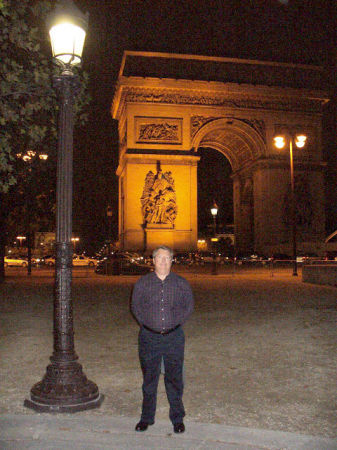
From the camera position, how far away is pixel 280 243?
4622 centimetres

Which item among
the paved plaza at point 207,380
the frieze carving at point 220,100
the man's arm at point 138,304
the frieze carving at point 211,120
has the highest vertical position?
the frieze carving at point 220,100

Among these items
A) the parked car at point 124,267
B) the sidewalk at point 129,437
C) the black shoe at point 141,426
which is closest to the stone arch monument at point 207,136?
the parked car at point 124,267

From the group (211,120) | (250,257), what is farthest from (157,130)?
(250,257)

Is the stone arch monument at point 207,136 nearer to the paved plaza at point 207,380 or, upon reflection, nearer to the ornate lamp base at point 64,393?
the paved plaza at point 207,380

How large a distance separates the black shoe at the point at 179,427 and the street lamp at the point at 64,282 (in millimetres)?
1051

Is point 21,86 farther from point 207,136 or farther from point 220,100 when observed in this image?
point 207,136

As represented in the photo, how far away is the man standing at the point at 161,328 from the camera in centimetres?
499

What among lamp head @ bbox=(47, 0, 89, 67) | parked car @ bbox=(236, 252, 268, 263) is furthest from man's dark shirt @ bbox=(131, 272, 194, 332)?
parked car @ bbox=(236, 252, 268, 263)

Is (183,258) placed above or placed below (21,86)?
below

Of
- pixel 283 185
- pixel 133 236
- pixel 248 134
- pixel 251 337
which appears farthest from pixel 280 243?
pixel 251 337

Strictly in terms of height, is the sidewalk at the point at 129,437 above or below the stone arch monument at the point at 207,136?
below

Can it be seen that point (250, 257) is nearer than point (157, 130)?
No

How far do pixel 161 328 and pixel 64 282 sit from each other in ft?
4.17

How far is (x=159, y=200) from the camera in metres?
43.4
